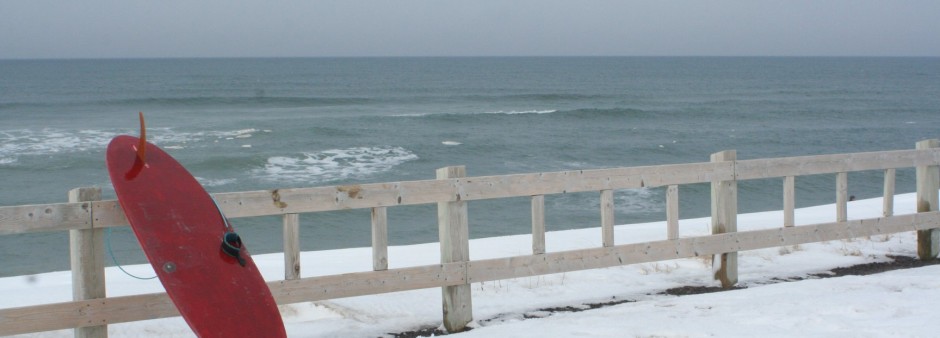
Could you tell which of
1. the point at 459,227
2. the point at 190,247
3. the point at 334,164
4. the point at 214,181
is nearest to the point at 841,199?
the point at 459,227

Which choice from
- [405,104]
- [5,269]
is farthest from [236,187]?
[405,104]

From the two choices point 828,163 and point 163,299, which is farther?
point 828,163

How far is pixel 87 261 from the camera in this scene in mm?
5184

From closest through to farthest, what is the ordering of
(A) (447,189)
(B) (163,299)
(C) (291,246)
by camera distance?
(B) (163,299), (C) (291,246), (A) (447,189)

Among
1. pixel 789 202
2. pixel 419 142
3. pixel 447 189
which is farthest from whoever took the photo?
pixel 419 142

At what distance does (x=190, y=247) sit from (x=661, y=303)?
3.34 metres

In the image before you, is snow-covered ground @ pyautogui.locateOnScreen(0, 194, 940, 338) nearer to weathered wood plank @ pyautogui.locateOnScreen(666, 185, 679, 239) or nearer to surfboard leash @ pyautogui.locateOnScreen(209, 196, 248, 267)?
weathered wood plank @ pyautogui.locateOnScreen(666, 185, 679, 239)

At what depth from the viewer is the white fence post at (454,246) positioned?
20.3 ft

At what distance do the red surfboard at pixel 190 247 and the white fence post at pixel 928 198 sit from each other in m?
5.93

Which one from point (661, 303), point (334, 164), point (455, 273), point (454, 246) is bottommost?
point (661, 303)

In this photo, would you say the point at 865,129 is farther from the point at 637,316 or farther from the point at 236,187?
the point at 637,316

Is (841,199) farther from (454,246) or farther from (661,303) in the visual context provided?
(454,246)

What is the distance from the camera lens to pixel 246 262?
5344mm

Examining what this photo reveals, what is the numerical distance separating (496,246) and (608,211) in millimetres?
3824
